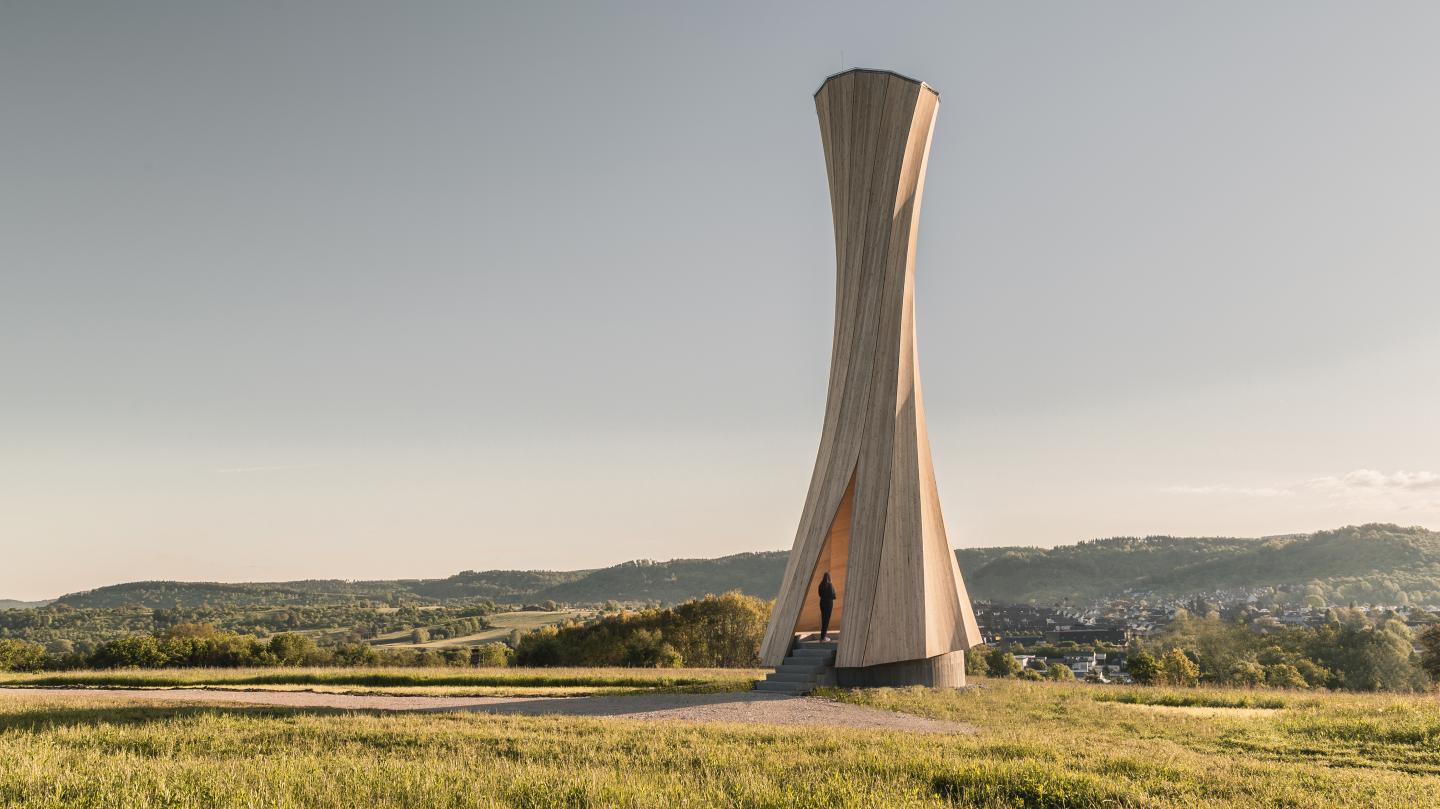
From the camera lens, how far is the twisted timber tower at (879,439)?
13234mm

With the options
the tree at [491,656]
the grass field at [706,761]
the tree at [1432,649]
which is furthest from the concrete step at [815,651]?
the tree at [491,656]

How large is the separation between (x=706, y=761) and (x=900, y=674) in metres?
7.63

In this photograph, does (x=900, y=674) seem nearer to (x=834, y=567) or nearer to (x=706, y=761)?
(x=834, y=567)

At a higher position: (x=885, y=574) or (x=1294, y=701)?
(x=885, y=574)

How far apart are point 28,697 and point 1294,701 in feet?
64.2

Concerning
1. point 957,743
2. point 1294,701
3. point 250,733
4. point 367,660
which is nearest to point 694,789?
point 957,743

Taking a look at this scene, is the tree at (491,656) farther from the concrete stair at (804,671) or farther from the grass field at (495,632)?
the concrete stair at (804,671)

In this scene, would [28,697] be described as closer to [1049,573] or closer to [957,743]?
[957,743]

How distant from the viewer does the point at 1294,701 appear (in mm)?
11945

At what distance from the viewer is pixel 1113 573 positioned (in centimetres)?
7594

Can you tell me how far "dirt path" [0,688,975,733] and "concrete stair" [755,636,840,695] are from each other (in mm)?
404

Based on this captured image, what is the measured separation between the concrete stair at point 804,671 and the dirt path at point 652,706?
404 mm

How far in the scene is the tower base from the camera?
1305 cm

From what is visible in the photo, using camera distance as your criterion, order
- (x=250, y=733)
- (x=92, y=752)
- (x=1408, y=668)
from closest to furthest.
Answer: (x=92, y=752) → (x=250, y=733) → (x=1408, y=668)
